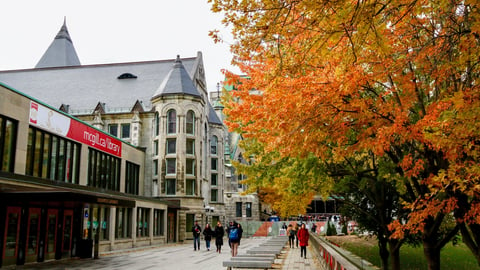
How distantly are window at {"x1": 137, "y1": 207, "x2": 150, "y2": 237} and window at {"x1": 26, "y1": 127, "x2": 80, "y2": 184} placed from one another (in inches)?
264

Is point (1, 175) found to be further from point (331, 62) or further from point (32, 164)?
point (331, 62)

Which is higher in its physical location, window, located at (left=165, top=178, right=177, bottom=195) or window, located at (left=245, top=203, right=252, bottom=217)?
window, located at (left=165, top=178, right=177, bottom=195)

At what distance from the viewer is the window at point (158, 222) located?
37.0m

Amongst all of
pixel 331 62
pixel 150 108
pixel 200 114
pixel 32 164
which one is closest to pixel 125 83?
pixel 150 108

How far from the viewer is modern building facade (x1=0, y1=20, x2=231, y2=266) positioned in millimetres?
19562

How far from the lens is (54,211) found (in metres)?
21.7

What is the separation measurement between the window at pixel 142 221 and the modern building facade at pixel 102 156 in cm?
8

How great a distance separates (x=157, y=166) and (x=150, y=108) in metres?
7.60

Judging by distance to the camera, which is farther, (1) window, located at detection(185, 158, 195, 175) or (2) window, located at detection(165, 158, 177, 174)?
(1) window, located at detection(185, 158, 195, 175)

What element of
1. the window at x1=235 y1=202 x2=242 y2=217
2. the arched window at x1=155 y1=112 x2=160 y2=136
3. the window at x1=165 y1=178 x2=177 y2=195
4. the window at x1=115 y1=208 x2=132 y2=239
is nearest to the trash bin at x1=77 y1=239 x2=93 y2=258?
the window at x1=115 y1=208 x2=132 y2=239

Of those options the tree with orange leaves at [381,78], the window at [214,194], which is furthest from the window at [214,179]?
the tree with orange leaves at [381,78]

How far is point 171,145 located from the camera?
44.1 metres

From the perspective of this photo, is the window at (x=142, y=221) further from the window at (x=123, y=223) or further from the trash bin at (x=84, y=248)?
the trash bin at (x=84, y=248)

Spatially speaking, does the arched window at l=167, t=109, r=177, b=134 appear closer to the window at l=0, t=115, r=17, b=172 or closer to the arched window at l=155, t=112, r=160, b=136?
the arched window at l=155, t=112, r=160, b=136
